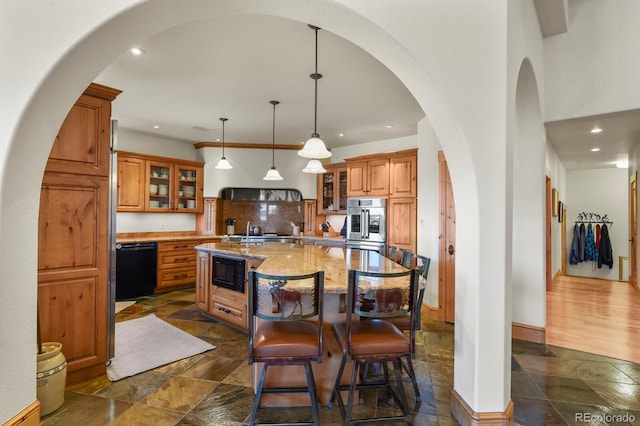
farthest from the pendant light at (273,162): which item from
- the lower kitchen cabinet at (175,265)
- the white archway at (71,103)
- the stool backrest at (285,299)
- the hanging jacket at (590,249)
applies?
the hanging jacket at (590,249)

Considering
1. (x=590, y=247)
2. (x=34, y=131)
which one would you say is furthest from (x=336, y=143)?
(x=590, y=247)

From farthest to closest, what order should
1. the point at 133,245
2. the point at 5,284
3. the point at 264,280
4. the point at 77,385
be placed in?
the point at 133,245
the point at 77,385
the point at 264,280
the point at 5,284

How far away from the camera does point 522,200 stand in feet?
11.2

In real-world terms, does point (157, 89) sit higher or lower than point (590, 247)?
higher

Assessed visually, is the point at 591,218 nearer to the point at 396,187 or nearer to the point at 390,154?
the point at 396,187

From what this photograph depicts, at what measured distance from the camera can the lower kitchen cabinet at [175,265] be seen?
5383 mm

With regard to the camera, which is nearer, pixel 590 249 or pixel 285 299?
pixel 285 299

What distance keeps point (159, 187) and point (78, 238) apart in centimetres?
374

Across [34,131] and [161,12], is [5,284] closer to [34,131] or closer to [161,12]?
[34,131]

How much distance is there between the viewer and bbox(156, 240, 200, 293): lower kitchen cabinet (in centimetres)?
538

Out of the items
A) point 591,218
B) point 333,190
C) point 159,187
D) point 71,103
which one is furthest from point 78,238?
point 591,218

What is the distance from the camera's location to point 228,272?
3.60m

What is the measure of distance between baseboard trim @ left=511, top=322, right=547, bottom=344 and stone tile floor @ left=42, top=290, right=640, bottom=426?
0.10 meters

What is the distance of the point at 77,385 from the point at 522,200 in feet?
14.5
